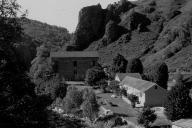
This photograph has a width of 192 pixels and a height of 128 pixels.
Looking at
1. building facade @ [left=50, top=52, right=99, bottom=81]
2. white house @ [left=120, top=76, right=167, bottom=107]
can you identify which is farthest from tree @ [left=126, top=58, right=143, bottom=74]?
white house @ [left=120, top=76, right=167, bottom=107]

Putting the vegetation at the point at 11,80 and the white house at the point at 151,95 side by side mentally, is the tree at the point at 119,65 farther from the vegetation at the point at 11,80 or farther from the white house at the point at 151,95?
the vegetation at the point at 11,80

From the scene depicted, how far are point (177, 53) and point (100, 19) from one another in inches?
1992

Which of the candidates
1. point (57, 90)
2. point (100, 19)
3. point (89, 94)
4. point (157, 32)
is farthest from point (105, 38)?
point (89, 94)

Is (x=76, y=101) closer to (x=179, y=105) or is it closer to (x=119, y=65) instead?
(x=179, y=105)

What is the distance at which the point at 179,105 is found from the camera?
143 feet

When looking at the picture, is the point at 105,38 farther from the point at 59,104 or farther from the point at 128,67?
the point at 59,104

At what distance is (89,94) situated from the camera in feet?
170

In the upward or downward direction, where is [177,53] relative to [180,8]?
downward

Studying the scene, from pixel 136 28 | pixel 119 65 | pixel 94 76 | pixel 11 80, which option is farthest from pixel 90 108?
pixel 136 28

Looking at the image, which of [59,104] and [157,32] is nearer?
[59,104]

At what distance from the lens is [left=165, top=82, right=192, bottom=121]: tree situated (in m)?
43.6

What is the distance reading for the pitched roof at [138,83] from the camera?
59.1 meters

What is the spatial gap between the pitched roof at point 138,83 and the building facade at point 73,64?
59.1 feet

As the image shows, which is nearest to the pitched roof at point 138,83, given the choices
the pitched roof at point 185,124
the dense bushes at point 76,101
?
the dense bushes at point 76,101
